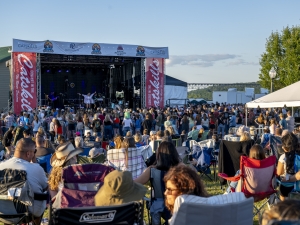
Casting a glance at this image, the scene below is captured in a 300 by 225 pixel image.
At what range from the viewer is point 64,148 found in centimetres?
554

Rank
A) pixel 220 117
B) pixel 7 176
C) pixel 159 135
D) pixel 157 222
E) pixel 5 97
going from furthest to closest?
pixel 5 97
pixel 220 117
pixel 159 135
pixel 157 222
pixel 7 176

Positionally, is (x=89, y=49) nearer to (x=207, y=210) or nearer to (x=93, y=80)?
(x=93, y=80)

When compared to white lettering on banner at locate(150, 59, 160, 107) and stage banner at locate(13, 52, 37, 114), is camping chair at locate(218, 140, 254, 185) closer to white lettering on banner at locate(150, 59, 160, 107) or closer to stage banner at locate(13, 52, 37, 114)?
stage banner at locate(13, 52, 37, 114)

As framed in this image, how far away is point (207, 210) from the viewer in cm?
318

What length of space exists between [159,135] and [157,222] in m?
5.06

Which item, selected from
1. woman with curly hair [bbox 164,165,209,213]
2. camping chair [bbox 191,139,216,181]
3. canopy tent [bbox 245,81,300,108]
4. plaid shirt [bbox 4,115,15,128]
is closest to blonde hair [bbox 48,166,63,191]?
woman with curly hair [bbox 164,165,209,213]

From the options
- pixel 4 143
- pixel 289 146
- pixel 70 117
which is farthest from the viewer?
pixel 70 117

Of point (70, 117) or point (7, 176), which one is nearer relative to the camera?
point (7, 176)

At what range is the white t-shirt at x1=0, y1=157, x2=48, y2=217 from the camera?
4.84m

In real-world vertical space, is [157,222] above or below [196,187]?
below

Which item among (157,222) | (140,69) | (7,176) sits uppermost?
(140,69)

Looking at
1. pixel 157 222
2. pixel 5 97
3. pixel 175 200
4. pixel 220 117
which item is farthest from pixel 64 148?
pixel 5 97

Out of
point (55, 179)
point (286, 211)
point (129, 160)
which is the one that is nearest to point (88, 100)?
point (129, 160)

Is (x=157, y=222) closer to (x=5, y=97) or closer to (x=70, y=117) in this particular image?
(x=70, y=117)
